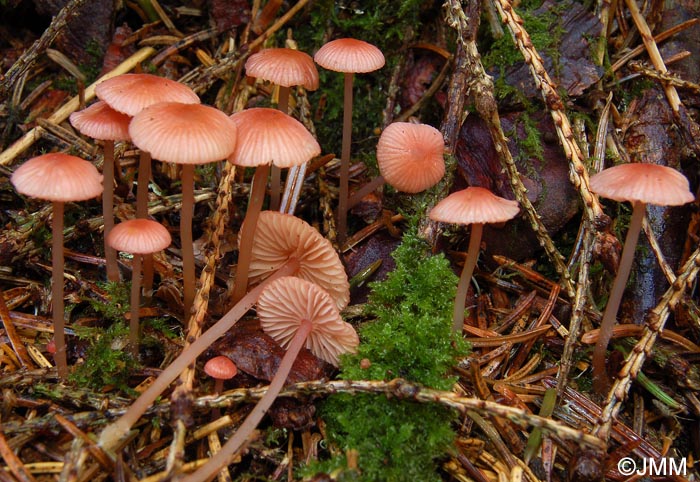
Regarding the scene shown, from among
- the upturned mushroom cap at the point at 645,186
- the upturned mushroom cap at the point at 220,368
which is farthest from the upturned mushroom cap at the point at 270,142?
the upturned mushroom cap at the point at 645,186

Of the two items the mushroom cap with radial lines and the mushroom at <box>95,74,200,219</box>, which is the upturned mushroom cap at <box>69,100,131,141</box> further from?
the mushroom cap with radial lines

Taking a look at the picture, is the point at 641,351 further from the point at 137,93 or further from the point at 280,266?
the point at 137,93

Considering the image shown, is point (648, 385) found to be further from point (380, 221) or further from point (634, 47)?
point (634, 47)

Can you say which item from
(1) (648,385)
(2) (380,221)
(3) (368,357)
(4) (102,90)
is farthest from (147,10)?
(1) (648,385)

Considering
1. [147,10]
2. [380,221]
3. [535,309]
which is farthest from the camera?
[147,10]

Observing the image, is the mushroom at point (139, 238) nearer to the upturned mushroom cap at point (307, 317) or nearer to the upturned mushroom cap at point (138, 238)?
the upturned mushroom cap at point (138, 238)

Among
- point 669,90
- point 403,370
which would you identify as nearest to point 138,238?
point 403,370
